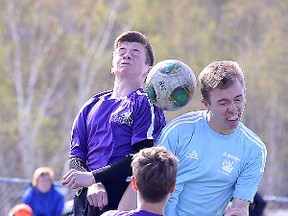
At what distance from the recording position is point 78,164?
6.07m

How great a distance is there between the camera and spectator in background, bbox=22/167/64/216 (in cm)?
1190

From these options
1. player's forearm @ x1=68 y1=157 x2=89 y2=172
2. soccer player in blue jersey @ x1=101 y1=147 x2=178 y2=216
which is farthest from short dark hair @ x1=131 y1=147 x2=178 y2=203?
player's forearm @ x1=68 y1=157 x2=89 y2=172

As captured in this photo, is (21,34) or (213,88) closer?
(213,88)

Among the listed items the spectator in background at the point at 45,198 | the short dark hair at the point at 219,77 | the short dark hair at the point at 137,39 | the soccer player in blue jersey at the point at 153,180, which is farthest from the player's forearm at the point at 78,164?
the spectator in background at the point at 45,198

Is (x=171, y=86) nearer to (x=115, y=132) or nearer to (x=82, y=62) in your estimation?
(x=115, y=132)

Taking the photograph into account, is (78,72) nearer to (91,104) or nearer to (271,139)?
(271,139)

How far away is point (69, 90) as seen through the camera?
114 ft

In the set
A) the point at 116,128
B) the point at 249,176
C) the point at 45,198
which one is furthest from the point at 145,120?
the point at 45,198

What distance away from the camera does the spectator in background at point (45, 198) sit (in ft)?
39.0

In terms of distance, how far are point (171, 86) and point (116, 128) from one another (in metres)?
0.46

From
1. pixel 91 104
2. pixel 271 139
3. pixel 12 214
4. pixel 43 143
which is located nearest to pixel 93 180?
pixel 91 104

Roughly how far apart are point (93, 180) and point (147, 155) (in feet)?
3.01

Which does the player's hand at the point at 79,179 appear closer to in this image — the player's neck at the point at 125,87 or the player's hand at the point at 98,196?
the player's hand at the point at 98,196

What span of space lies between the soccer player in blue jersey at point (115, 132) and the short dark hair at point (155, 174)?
82 centimetres
